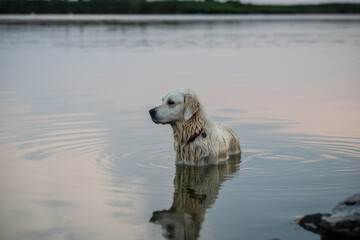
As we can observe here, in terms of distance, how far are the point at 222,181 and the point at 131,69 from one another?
15393 millimetres

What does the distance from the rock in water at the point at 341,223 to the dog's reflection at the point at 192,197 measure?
127 centimetres

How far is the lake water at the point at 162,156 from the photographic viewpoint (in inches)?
270

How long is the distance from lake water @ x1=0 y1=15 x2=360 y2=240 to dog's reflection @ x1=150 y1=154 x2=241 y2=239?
0.06ft

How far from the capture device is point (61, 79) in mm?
20562

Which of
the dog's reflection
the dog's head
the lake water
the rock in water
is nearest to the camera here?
the rock in water

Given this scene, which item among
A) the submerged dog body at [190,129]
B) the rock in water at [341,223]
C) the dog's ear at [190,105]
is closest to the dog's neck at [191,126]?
the submerged dog body at [190,129]

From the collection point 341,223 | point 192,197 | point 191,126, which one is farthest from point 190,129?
point 341,223

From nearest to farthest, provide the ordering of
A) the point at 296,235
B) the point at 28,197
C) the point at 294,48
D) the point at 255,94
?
the point at 296,235 < the point at 28,197 < the point at 255,94 < the point at 294,48

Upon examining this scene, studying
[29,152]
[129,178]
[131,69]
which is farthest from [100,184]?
[131,69]

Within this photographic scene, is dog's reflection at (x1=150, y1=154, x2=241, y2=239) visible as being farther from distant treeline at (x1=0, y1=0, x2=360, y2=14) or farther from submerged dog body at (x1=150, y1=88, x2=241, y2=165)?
distant treeline at (x1=0, y1=0, x2=360, y2=14)

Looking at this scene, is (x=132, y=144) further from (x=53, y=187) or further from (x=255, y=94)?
(x=255, y=94)

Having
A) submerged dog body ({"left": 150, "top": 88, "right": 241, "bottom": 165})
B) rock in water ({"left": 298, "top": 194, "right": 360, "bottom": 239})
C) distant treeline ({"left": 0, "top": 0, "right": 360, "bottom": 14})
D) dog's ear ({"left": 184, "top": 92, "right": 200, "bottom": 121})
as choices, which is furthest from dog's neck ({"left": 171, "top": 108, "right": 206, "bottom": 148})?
distant treeline ({"left": 0, "top": 0, "right": 360, "bottom": 14})

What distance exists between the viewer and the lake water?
6.86 meters

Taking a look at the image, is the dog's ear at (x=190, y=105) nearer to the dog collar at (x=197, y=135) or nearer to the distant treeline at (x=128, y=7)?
the dog collar at (x=197, y=135)
